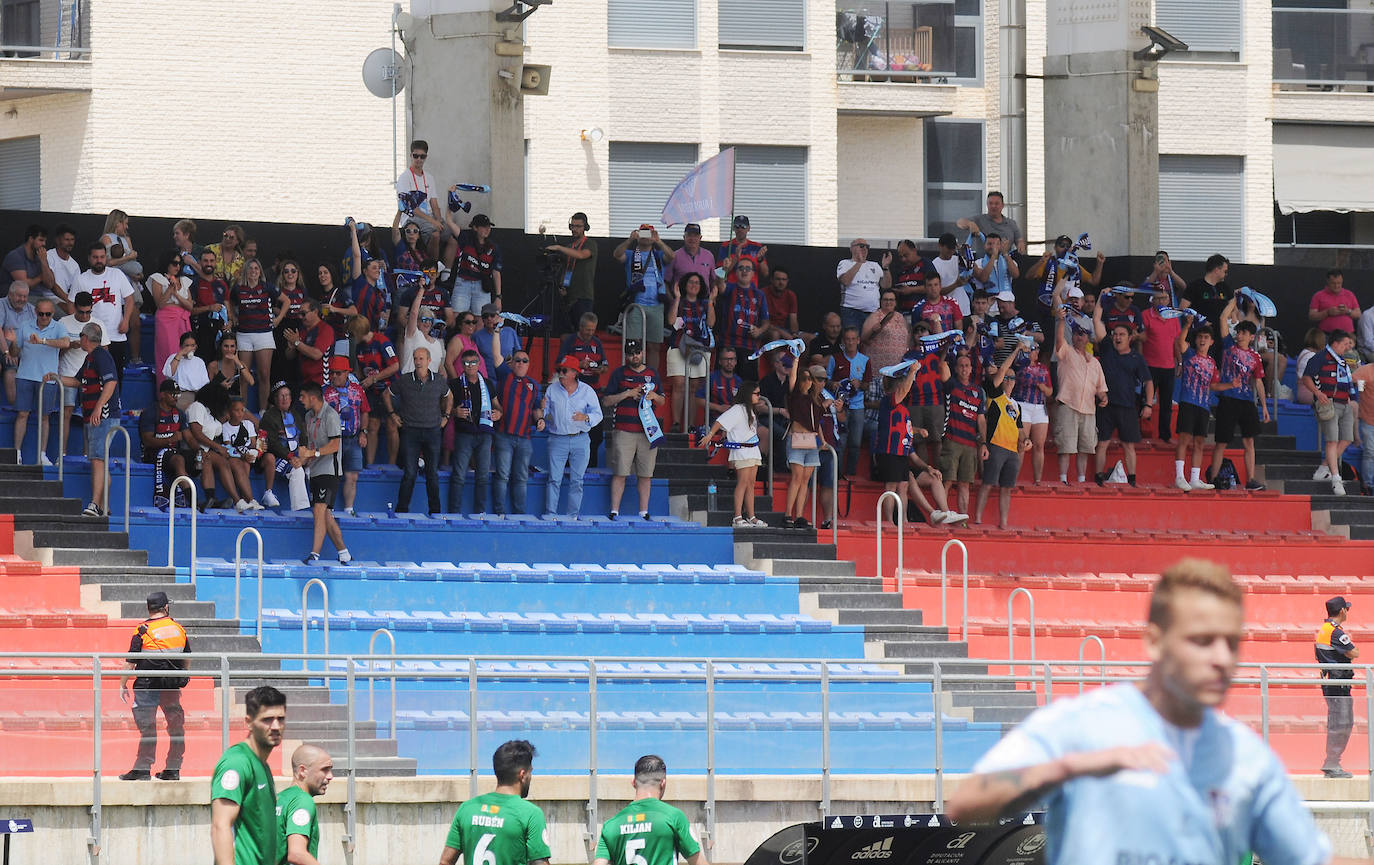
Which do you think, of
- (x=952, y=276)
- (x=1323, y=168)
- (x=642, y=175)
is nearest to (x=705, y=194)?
(x=952, y=276)

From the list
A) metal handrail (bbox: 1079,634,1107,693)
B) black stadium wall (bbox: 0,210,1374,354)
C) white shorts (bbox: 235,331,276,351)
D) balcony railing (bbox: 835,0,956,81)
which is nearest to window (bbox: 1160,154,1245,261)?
balcony railing (bbox: 835,0,956,81)

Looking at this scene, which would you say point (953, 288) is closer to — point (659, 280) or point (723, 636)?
point (659, 280)

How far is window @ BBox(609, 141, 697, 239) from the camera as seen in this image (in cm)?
3478

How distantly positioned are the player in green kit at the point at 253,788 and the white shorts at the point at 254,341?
1259 centimetres

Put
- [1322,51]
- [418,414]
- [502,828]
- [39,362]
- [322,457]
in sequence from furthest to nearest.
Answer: [1322,51]
[418,414]
[39,362]
[322,457]
[502,828]

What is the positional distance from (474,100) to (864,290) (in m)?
5.00

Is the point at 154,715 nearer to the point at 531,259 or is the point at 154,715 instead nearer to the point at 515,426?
the point at 515,426

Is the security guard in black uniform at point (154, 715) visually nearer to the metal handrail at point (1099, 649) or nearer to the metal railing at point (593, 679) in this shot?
the metal railing at point (593, 679)

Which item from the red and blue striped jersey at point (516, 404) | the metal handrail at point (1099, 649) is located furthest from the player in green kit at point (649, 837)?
the red and blue striped jersey at point (516, 404)

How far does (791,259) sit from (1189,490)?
5589mm

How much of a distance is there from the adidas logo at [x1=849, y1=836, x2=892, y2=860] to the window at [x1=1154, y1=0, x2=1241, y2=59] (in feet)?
98.3

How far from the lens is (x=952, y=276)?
23.4 meters

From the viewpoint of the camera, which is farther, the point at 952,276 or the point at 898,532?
the point at 952,276

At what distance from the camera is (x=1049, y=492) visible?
22438 mm
